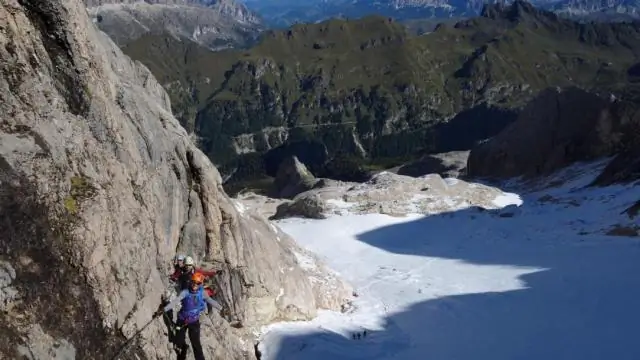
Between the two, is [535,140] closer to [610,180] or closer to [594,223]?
[610,180]

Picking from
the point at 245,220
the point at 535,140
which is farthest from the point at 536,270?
the point at 535,140

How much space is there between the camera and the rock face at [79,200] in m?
12.5

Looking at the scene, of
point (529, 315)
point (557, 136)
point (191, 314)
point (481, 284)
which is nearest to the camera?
point (191, 314)

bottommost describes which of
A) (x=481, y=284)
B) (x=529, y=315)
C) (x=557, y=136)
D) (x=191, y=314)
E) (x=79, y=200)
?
(x=481, y=284)

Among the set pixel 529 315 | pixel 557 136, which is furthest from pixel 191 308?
pixel 557 136

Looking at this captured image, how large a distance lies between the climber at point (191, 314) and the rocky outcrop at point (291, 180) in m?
74.4

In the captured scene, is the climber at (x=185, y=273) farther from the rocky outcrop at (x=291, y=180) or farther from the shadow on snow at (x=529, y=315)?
the rocky outcrop at (x=291, y=180)

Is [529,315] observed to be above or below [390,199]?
below

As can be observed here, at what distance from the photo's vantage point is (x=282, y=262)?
28.6 m

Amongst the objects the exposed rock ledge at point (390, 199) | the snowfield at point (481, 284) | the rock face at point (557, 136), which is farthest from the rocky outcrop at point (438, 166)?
the snowfield at point (481, 284)

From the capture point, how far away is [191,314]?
15.6 meters

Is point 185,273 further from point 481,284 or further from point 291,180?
point 291,180

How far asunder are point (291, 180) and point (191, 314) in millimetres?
86659

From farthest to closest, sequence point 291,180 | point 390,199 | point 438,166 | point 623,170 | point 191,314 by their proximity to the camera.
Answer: point 438,166 < point 291,180 < point 623,170 < point 390,199 < point 191,314
